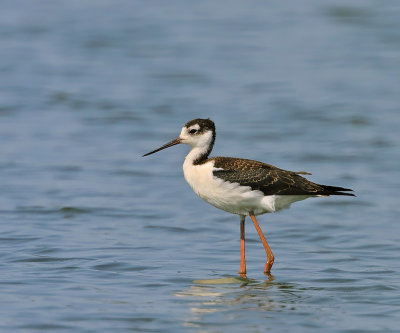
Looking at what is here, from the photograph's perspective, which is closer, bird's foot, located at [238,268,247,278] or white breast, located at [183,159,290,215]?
bird's foot, located at [238,268,247,278]

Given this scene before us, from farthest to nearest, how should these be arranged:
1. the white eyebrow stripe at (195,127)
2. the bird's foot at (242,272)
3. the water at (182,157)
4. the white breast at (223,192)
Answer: the white eyebrow stripe at (195,127), the white breast at (223,192), the bird's foot at (242,272), the water at (182,157)

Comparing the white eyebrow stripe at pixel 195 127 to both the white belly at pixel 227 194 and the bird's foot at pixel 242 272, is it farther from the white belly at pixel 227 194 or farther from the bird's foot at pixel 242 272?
the bird's foot at pixel 242 272

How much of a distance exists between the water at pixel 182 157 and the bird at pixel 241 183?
31.0 inches

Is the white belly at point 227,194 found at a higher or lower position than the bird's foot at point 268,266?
higher

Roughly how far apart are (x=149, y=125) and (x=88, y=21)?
33.5 ft

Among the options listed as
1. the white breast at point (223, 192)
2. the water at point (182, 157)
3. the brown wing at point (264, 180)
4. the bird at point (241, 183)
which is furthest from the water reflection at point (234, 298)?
the brown wing at point (264, 180)

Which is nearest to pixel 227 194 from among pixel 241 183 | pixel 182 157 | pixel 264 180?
pixel 241 183

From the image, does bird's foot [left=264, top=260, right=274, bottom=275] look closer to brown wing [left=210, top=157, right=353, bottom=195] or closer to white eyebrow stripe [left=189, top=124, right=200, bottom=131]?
brown wing [left=210, top=157, right=353, bottom=195]

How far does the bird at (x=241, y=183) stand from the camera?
11.3 meters

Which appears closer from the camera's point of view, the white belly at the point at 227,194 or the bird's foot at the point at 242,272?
the bird's foot at the point at 242,272

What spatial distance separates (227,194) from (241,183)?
8.5 inches

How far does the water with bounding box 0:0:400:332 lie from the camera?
32.2ft

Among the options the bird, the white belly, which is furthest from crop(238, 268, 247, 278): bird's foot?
the white belly

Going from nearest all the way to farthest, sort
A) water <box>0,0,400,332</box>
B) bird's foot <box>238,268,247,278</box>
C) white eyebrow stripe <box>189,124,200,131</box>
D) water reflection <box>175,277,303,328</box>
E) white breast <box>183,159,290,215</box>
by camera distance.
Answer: water reflection <box>175,277,303,328</box>
water <box>0,0,400,332</box>
bird's foot <box>238,268,247,278</box>
white breast <box>183,159,290,215</box>
white eyebrow stripe <box>189,124,200,131</box>
